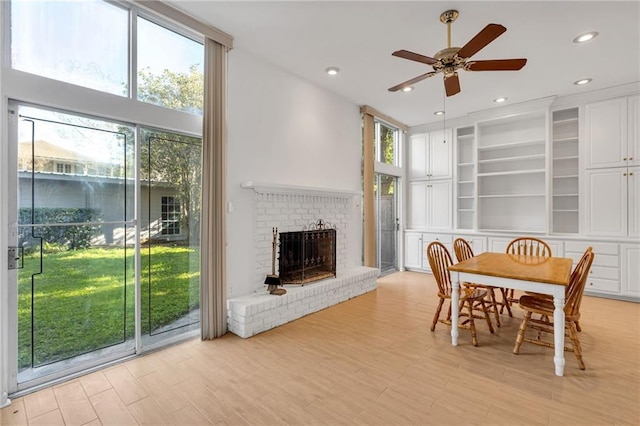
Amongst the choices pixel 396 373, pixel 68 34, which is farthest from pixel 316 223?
pixel 68 34

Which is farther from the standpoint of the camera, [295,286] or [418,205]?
[418,205]

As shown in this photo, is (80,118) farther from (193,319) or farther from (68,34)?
(193,319)

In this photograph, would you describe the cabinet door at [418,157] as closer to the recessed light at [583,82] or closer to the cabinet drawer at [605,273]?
the recessed light at [583,82]

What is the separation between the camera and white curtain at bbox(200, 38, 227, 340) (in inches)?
117

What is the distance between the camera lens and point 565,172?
5.06 m

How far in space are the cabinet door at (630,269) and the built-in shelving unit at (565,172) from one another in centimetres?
76

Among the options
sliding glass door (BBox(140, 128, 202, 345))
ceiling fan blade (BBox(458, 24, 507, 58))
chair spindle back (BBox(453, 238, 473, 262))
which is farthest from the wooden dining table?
sliding glass door (BBox(140, 128, 202, 345))

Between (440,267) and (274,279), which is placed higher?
(440,267)

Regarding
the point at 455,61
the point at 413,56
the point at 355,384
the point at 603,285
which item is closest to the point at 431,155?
the point at 603,285

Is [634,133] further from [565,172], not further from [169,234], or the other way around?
[169,234]

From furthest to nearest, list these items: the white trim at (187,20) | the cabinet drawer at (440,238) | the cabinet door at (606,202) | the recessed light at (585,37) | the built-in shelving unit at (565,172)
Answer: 1. the cabinet drawer at (440,238)
2. the built-in shelving unit at (565,172)
3. the cabinet door at (606,202)
4. the recessed light at (585,37)
5. the white trim at (187,20)

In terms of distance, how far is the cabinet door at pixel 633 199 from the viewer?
4266mm

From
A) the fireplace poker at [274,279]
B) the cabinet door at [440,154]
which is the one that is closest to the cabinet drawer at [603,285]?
the cabinet door at [440,154]

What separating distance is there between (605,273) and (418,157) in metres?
3.58
